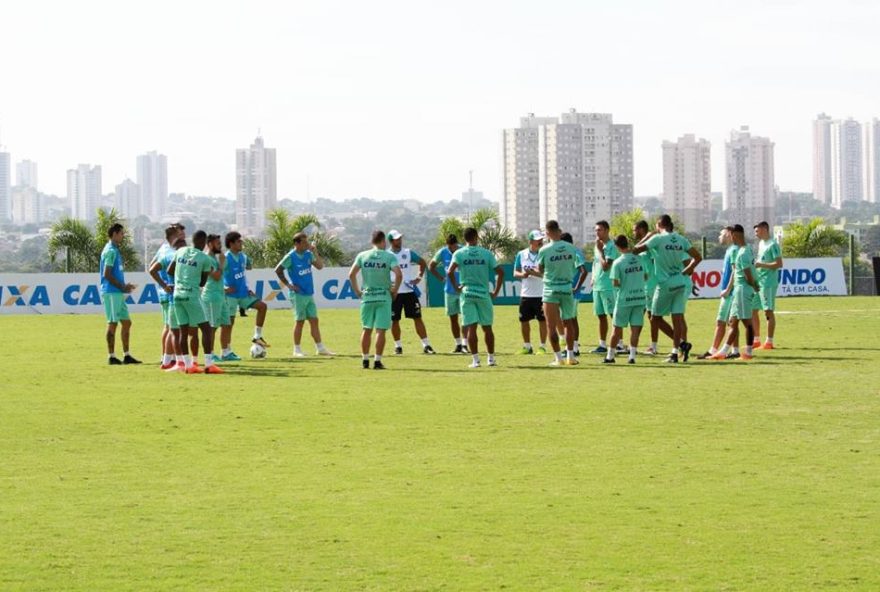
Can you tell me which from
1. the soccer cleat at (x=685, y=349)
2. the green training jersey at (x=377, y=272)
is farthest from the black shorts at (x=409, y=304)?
the soccer cleat at (x=685, y=349)

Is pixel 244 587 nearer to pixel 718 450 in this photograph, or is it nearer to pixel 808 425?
pixel 718 450

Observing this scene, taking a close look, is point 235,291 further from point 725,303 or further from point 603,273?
point 725,303

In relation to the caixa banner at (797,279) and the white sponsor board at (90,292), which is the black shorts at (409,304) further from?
the caixa banner at (797,279)

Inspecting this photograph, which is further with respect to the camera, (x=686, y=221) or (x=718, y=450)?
(x=686, y=221)

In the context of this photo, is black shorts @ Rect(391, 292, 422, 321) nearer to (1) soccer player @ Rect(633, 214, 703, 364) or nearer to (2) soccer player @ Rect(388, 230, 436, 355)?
(2) soccer player @ Rect(388, 230, 436, 355)

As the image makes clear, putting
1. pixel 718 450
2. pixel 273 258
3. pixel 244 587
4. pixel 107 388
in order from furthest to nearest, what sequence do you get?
pixel 273 258
pixel 107 388
pixel 718 450
pixel 244 587

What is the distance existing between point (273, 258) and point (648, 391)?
4707 centimetres

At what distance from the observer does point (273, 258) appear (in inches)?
2547

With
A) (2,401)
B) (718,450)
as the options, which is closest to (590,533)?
(718,450)

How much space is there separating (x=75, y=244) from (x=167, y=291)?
4060 centimetres

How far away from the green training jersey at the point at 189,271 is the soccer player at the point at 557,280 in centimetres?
505

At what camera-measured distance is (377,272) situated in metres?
22.1

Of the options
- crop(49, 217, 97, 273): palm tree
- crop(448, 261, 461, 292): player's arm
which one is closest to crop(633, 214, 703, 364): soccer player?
crop(448, 261, 461, 292): player's arm

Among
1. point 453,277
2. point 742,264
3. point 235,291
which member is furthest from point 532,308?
point 235,291
